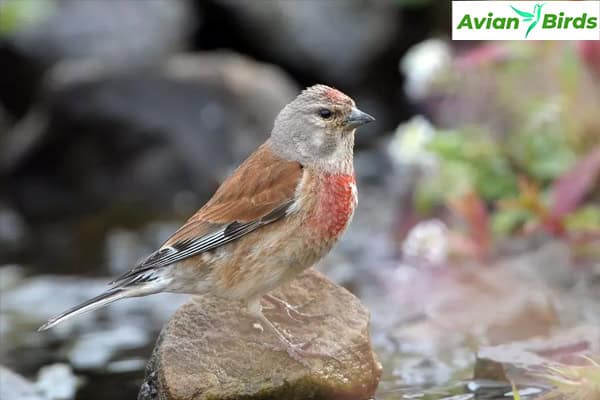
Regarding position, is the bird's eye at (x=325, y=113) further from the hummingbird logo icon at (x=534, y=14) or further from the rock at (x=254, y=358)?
the hummingbird logo icon at (x=534, y=14)

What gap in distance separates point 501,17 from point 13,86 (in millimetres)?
5835

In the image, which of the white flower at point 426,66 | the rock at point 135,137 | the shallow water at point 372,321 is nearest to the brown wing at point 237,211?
the shallow water at point 372,321

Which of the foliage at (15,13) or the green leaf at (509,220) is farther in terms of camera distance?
the foliage at (15,13)

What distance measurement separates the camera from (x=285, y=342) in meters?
4.58

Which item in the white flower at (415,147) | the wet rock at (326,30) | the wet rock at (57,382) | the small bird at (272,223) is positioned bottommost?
the wet rock at (57,382)

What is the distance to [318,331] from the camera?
15.5ft

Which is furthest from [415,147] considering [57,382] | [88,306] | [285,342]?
[88,306]

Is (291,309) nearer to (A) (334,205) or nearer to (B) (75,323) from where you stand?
(A) (334,205)

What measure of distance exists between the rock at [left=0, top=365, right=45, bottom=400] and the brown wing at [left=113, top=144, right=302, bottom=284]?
115 cm

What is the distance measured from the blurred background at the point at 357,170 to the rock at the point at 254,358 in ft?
1.47

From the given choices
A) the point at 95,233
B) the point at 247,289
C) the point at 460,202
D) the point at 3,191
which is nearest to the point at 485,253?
the point at 460,202

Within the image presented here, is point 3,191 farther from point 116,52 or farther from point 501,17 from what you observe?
point 501,17

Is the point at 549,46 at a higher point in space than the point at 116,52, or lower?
lower

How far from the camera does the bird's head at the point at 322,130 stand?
4.86m
